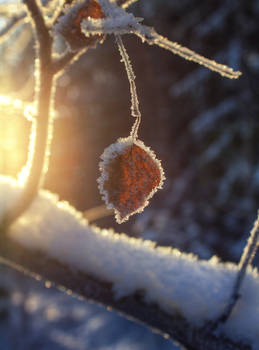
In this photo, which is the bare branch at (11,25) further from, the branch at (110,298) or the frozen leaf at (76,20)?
the branch at (110,298)

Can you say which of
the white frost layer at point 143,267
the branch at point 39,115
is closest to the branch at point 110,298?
the white frost layer at point 143,267

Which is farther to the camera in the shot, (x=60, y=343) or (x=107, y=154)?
(x=60, y=343)

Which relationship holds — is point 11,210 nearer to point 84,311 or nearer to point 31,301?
point 84,311

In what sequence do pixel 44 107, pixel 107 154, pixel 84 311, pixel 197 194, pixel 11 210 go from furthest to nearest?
1. pixel 84 311
2. pixel 197 194
3. pixel 11 210
4. pixel 44 107
5. pixel 107 154

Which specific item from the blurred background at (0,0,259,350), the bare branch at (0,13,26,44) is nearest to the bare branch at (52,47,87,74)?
the bare branch at (0,13,26,44)

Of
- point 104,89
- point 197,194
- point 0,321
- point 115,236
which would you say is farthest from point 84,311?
point 115,236

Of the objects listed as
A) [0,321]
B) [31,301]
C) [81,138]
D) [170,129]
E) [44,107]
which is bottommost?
[44,107]

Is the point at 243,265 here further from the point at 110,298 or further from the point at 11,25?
the point at 11,25

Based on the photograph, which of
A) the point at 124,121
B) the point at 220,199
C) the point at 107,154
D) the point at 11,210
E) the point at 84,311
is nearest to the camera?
the point at 107,154
